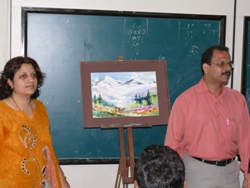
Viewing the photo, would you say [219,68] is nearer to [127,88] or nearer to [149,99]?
[149,99]

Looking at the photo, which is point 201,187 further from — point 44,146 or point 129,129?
point 44,146

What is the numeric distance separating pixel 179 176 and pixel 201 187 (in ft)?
6.58

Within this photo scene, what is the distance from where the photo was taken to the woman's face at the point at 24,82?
3.24 meters

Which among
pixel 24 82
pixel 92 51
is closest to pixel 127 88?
pixel 92 51

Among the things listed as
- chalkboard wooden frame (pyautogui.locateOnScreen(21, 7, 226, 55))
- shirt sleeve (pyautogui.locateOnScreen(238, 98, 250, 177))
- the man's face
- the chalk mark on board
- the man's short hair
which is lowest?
shirt sleeve (pyautogui.locateOnScreen(238, 98, 250, 177))

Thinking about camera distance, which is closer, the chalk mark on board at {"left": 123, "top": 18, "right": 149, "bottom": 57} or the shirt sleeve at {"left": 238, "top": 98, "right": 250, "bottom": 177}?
the shirt sleeve at {"left": 238, "top": 98, "right": 250, "bottom": 177}

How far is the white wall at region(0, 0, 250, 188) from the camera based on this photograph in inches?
158

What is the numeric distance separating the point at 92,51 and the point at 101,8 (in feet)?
1.36

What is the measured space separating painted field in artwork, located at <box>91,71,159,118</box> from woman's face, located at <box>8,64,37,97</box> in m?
0.74

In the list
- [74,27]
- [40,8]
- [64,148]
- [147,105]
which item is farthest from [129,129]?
[40,8]

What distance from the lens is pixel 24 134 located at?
3127 millimetres

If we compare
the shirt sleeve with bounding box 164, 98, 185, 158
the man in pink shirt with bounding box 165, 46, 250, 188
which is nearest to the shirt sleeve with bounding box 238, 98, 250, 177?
the man in pink shirt with bounding box 165, 46, 250, 188

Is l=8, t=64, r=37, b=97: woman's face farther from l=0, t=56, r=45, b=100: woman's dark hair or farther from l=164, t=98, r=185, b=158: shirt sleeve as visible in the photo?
l=164, t=98, r=185, b=158: shirt sleeve

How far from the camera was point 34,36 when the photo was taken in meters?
4.04
